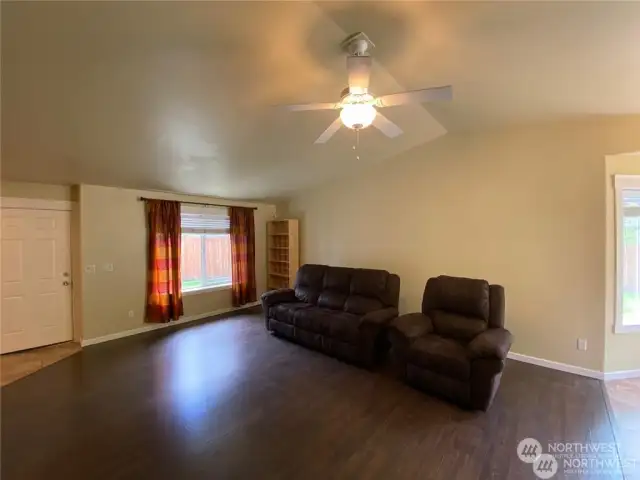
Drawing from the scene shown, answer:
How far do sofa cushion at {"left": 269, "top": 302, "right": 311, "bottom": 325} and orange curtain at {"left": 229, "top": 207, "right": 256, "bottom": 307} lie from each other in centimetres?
170

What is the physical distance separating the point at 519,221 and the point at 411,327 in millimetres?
1848

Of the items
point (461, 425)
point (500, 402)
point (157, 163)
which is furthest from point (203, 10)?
point (500, 402)

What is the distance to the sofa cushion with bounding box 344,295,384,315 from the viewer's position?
14.0 ft

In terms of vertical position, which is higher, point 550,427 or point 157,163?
point 157,163

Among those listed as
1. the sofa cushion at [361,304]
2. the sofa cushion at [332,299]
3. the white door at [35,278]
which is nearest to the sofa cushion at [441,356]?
the sofa cushion at [361,304]

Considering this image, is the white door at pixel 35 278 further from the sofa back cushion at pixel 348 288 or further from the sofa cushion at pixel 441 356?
the sofa cushion at pixel 441 356

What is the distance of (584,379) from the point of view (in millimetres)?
3354

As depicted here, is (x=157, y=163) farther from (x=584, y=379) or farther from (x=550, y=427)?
(x=584, y=379)

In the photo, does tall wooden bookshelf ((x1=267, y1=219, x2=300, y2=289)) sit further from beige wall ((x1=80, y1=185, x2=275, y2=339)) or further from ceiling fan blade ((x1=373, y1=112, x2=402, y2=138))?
ceiling fan blade ((x1=373, y1=112, x2=402, y2=138))

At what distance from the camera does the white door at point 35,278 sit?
13.5ft

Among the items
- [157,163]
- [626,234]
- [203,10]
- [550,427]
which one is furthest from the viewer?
[157,163]

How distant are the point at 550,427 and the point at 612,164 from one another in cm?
269

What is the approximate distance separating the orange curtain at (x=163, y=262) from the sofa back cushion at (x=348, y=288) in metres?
1.99

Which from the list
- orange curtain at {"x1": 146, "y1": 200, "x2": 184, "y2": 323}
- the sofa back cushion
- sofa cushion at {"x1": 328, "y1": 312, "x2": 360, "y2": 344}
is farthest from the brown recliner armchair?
orange curtain at {"x1": 146, "y1": 200, "x2": 184, "y2": 323}
